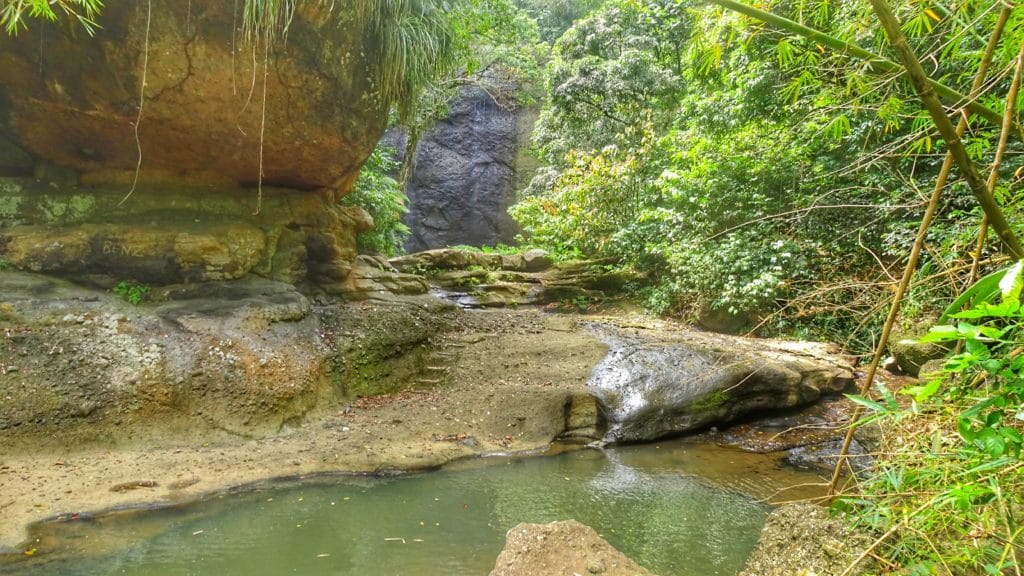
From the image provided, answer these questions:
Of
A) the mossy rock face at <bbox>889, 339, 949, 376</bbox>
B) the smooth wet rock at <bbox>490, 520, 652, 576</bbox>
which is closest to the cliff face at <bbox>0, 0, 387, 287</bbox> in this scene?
the smooth wet rock at <bbox>490, 520, 652, 576</bbox>

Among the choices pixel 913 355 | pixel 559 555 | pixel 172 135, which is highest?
pixel 172 135

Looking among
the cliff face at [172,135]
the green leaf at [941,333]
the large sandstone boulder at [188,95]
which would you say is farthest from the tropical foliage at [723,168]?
the cliff face at [172,135]

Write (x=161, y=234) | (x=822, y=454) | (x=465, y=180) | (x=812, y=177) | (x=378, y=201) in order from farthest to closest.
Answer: (x=465, y=180)
(x=378, y=201)
(x=812, y=177)
(x=161, y=234)
(x=822, y=454)

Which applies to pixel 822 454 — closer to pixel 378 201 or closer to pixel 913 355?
pixel 913 355

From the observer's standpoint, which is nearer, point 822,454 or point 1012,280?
point 1012,280

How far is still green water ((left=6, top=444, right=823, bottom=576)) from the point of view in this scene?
327 centimetres

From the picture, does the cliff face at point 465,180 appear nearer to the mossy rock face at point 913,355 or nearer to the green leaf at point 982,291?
the mossy rock face at point 913,355

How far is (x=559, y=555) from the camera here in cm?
271

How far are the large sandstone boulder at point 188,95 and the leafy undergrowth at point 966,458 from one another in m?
6.46

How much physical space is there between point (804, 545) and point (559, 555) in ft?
3.76

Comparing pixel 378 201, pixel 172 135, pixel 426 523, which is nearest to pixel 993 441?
pixel 426 523

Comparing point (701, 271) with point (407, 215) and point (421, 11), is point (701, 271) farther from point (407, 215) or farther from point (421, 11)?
point (407, 215)

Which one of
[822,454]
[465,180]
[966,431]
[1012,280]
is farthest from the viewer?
[465,180]

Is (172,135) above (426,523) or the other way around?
above
